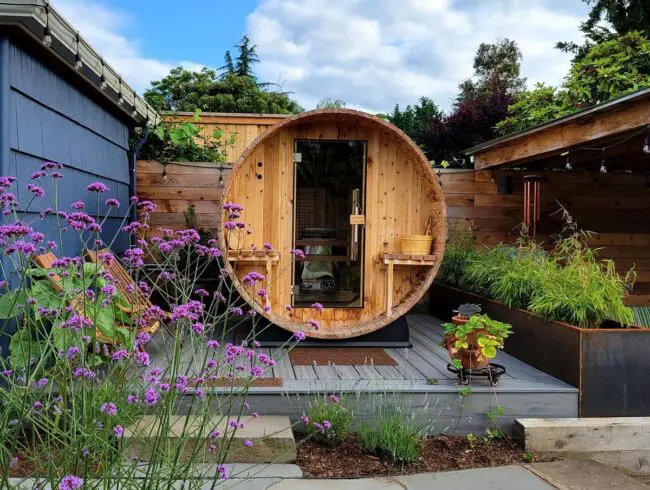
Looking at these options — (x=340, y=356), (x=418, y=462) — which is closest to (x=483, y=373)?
(x=418, y=462)

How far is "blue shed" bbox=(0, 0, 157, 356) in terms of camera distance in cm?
320

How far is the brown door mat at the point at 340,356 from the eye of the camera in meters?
4.28

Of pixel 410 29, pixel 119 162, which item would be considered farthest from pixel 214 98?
pixel 119 162

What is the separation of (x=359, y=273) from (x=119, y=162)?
2568 mm

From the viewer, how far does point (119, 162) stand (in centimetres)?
570

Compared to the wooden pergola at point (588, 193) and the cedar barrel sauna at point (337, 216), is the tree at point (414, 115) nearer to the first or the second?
the wooden pergola at point (588, 193)

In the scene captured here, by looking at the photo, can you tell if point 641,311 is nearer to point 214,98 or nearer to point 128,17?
point 128,17

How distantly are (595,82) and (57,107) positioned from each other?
32.3 feet

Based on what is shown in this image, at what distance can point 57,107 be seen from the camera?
13.2 feet

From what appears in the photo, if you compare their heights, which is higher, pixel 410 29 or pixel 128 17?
pixel 410 29

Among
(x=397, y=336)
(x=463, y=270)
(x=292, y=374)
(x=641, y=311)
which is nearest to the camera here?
(x=292, y=374)

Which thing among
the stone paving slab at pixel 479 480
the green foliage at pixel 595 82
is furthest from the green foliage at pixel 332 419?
the green foliage at pixel 595 82

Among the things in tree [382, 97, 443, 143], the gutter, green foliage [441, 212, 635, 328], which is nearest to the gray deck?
green foliage [441, 212, 635, 328]

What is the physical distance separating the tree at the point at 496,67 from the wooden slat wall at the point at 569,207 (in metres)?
19.0
